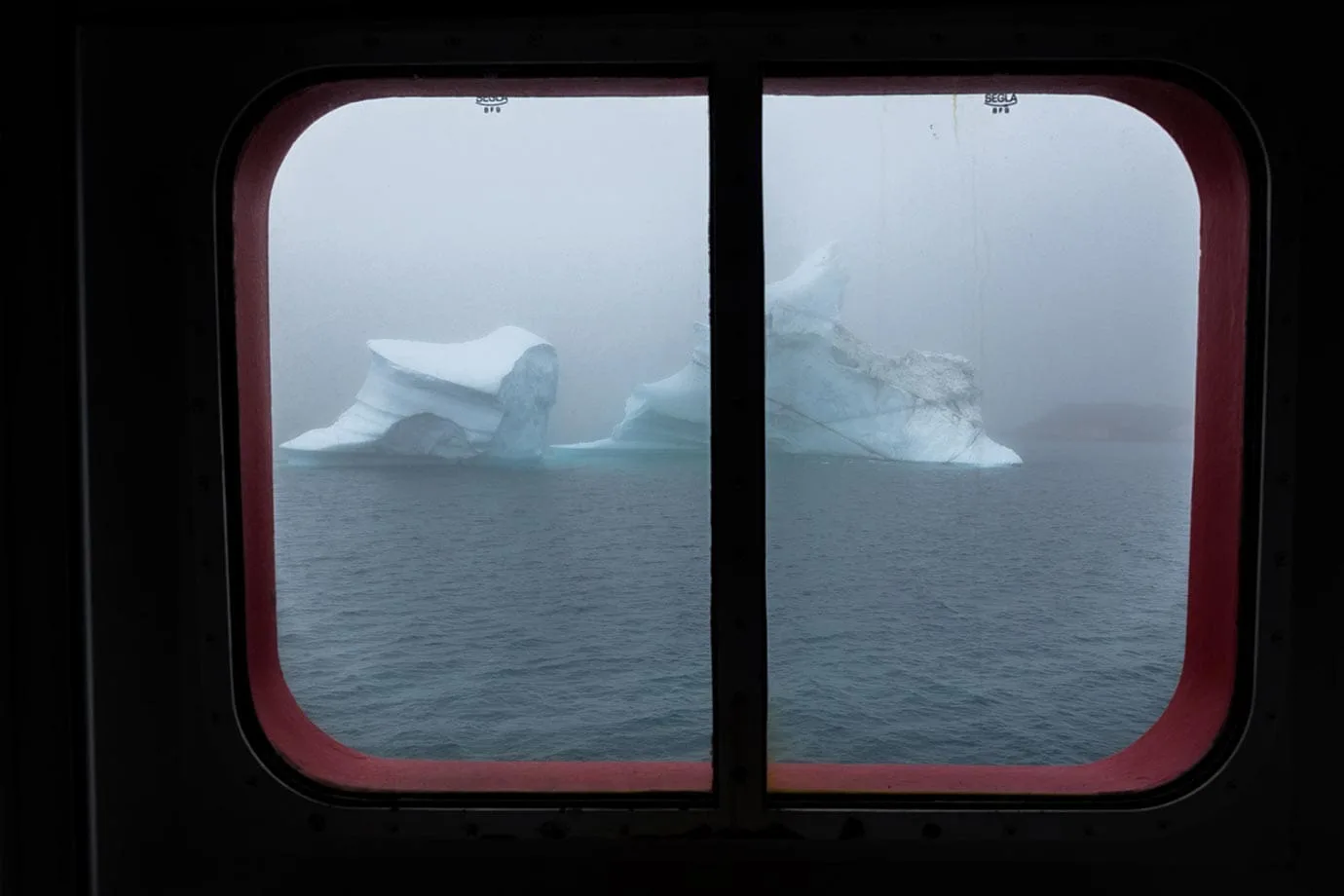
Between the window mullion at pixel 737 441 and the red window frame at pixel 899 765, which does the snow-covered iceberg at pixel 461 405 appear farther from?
the window mullion at pixel 737 441

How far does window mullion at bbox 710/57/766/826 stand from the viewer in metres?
1.07

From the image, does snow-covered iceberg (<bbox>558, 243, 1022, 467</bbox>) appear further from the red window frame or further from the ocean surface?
the red window frame

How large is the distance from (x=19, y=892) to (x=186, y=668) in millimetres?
333

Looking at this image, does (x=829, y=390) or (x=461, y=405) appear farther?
(x=829, y=390)

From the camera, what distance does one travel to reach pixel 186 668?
3.69 ft

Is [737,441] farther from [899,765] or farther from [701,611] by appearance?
[701,611]

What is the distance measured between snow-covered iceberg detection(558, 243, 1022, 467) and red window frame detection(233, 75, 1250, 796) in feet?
42.1

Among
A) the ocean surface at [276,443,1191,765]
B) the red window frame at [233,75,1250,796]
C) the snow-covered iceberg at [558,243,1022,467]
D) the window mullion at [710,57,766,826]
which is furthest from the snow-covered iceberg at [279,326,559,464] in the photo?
the window mullion at [710,57,766,826]

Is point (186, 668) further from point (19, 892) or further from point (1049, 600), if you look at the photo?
point (1049, 600)

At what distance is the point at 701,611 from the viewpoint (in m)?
26.0

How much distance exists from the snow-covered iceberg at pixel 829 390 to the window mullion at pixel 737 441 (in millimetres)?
12955

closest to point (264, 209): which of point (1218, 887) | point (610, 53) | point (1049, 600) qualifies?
point (610, 53)

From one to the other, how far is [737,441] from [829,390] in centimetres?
1735

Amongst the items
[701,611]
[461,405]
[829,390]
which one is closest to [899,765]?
[461,405]
